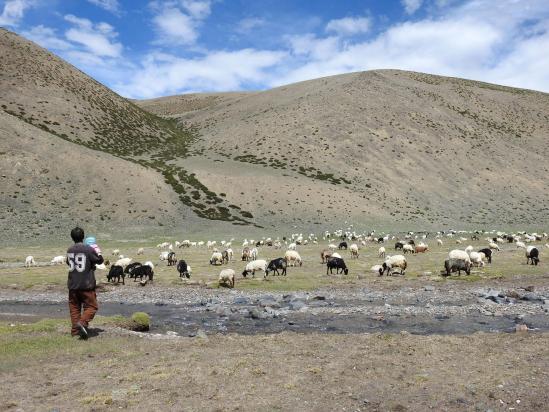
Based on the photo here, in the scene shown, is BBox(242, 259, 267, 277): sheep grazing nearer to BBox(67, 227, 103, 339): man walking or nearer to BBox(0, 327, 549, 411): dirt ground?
BBox(0, 327, 549, 411): dirt ground

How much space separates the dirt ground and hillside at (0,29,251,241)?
52.9 metres

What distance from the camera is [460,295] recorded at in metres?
23.2

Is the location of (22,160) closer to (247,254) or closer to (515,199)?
(247,254)

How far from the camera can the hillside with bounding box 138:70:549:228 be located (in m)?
82.1

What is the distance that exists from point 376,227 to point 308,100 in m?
60.6

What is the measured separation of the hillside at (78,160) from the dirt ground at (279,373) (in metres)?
52.9

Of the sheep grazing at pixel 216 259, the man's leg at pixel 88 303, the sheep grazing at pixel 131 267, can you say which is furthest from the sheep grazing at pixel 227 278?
the man's leg at pixel 88 303

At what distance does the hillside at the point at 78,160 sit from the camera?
67.7m

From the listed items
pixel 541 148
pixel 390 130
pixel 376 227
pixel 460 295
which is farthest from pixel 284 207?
pixel 541 148

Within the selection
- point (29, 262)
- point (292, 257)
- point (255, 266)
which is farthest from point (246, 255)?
point (29, 262)

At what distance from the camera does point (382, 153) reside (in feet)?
341

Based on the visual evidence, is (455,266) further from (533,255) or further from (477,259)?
(533,255)

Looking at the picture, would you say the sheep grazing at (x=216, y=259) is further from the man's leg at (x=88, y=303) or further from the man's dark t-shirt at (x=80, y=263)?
the man's dark t-shirt at (x=80, y=263)

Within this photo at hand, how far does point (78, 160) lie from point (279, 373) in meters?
77.5
